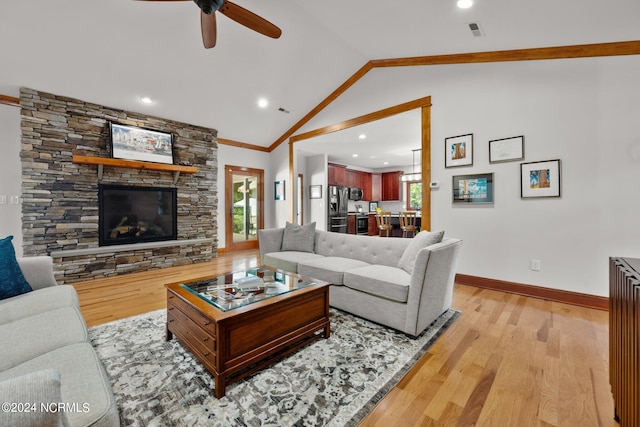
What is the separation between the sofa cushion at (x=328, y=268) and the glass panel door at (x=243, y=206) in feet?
11.9

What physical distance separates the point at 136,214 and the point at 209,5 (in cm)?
373

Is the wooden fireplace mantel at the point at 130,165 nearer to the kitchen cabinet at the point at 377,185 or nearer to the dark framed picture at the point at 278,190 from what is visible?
the dark framed picture at the point at 278,190

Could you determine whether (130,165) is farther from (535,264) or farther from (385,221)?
(535,264)

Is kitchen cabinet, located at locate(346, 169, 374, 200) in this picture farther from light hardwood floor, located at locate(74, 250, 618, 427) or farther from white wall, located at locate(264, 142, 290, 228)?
light hardwood floor, located at locate(74, 250, 618, 427)

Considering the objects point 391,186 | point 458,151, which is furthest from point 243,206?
point 391,186

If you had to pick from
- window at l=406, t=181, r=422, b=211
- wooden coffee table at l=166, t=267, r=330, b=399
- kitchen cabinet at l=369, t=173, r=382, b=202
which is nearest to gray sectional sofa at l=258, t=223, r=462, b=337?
wooden coffee table at l=166, t=267, r=330, b=399

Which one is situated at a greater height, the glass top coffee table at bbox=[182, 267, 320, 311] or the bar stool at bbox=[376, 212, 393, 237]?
the bar stool at bbox=[376, 212, 393, 237]

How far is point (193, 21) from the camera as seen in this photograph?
3203mm

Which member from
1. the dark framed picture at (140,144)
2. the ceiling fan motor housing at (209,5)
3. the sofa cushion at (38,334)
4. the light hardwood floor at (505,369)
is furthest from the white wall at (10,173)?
the ceiling fan motor housing at (209,5)

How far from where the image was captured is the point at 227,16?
7.23 ft

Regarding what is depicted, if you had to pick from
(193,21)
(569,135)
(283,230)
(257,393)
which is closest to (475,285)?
(569,135)

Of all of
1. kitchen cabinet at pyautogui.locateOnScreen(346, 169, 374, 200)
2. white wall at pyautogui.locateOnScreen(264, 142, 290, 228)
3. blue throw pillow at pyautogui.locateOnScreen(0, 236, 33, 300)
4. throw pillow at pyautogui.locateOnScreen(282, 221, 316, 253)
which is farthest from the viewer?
kitchen cabinet at pyautogui.locateOnScreen(346, 169, 374, 200)

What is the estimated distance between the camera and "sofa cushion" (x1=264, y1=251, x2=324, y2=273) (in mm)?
3307

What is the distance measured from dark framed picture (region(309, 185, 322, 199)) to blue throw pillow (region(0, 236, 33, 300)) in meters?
5.89
